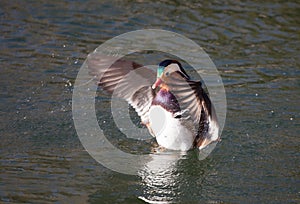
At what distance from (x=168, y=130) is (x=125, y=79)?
2.43ft

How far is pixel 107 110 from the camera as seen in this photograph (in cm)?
830

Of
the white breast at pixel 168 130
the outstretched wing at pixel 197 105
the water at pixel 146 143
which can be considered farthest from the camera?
the white breast at pixel 168 130

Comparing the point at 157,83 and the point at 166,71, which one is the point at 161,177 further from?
the point at 166,71

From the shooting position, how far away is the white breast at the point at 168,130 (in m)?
6.93

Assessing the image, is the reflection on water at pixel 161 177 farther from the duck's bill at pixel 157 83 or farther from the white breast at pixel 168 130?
the duck's bill at pixel 157 83

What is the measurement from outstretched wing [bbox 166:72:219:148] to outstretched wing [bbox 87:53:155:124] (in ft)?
1.48

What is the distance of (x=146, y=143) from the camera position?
7629 mm

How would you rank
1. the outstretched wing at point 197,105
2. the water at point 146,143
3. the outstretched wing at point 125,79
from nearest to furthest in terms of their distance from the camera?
1. the outstretched wing at point 197,105
2. the water at point 146,143
3. the outstretched wing at point 125,79

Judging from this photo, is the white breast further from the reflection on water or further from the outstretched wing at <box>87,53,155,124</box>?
the outstretched wing at <box>87,53,155,124</box>

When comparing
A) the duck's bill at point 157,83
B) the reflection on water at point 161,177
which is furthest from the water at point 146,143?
the duck's bill at point 157,83

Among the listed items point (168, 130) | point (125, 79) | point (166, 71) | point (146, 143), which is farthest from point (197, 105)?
point (146, 143)

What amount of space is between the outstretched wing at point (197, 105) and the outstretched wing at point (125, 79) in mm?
451

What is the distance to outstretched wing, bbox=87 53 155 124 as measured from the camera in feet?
23.3

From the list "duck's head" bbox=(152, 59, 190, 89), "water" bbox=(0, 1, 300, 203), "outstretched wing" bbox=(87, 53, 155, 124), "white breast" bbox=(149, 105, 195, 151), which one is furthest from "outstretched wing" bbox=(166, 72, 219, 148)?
"outstretched wing" bbox=(87, 53, 155, 124)
